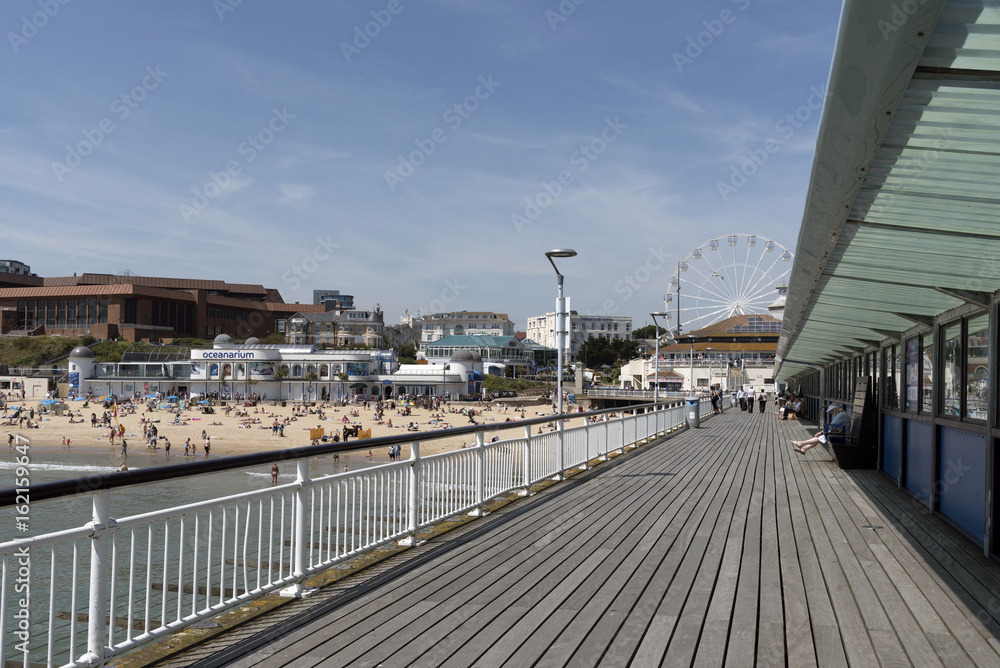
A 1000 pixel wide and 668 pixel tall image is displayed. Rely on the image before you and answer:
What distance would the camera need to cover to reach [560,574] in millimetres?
5531

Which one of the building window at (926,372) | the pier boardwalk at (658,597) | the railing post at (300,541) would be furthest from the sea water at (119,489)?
the building window at (926,372)

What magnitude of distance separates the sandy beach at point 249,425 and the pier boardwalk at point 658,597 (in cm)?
3137

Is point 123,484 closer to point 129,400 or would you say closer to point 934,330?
point 934,330

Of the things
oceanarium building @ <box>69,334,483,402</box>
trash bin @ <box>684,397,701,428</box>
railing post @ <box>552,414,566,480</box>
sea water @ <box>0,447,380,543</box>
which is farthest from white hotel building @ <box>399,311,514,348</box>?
railing post @ <box>552,414,566,480</box>

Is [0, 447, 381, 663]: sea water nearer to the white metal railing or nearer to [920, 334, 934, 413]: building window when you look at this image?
the white metal railing

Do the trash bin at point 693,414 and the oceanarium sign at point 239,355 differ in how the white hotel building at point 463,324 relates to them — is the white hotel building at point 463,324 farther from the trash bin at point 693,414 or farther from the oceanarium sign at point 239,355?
the trash bin at point 693,414

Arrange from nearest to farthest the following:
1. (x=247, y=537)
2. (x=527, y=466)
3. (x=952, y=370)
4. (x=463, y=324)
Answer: (x=247, y=537)
(x=952, y=370)
(x=527, y=466)
(x=463, y=324)

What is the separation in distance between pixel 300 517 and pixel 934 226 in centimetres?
414

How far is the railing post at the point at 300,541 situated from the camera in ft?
16.0

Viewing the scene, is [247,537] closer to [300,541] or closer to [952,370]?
[300,541]

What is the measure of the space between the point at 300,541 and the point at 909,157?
4.01 meters

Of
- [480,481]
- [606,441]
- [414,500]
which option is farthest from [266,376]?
[414,500]

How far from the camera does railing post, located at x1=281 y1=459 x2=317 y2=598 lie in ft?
16.0

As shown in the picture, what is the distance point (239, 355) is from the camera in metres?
79.4
